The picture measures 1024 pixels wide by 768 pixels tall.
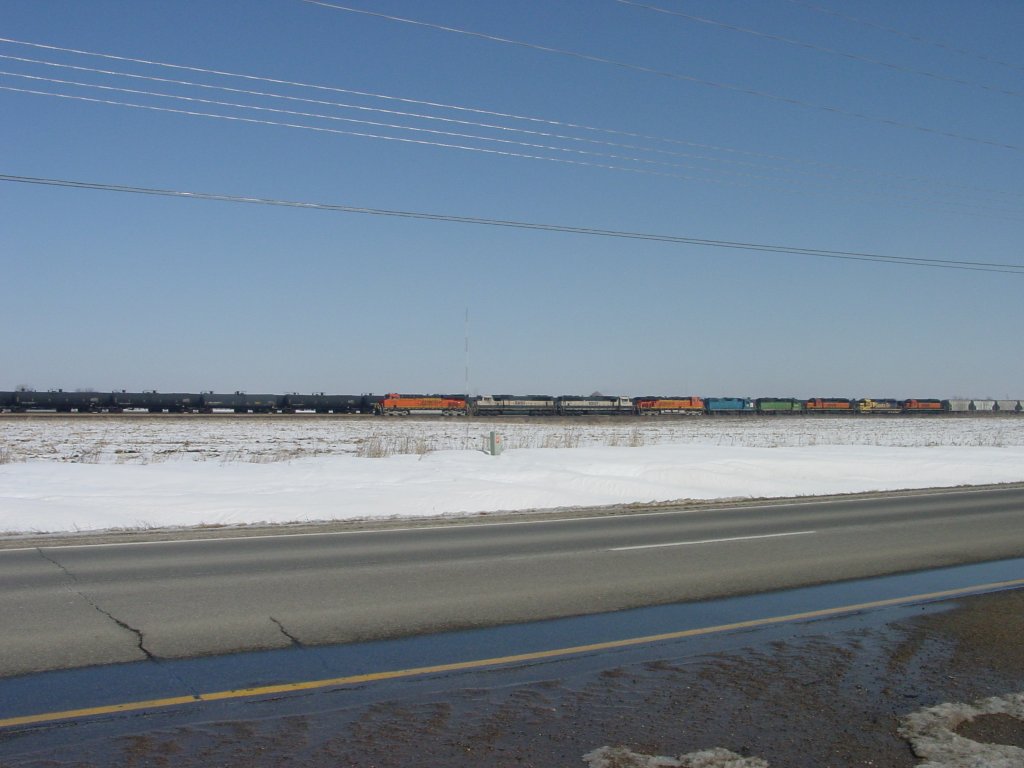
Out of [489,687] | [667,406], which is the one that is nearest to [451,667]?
[489,687]

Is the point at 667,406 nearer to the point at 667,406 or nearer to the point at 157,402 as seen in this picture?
the point at 667,406

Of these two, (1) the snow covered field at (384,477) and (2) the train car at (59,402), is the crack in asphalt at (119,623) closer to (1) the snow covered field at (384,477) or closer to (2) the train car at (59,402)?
(1) the snow covered field at (384,477)

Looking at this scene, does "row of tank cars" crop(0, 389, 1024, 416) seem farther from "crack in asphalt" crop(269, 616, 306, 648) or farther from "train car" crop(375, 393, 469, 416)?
"crack in asphalt" crop(269, 616, 306, 648)

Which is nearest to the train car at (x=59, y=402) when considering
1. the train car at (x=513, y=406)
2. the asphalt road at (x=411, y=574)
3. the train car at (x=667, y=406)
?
the train car at (x=513, y=406)

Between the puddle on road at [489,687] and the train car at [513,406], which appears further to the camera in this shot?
the train car at [513,406]

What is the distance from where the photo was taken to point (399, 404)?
266ft

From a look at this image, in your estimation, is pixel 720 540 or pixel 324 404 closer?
pixel 720 540

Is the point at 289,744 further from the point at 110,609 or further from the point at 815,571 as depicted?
the point at 815,571

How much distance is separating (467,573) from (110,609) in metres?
4.05

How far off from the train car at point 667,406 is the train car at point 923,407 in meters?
28.4

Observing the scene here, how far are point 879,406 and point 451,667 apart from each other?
11434 centimetres

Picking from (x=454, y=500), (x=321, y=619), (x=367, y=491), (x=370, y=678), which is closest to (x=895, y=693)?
(x=370, y=678)

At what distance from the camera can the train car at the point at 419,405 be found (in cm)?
8031

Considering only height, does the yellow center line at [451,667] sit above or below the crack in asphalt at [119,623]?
above
